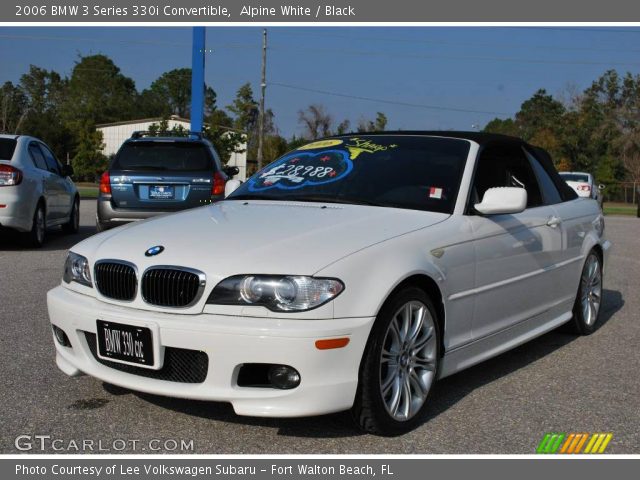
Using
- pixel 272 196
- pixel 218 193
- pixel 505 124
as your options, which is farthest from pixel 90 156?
pixel 505 124

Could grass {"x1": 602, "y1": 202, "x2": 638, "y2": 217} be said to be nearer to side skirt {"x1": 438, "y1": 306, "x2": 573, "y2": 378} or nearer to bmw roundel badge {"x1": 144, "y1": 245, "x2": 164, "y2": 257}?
side skirt {"x1": 438, "y1": 306, "x2": 573, "y2": 378}

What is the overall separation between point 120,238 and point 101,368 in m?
0.66

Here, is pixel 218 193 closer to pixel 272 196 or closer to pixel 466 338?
pixel 272 196

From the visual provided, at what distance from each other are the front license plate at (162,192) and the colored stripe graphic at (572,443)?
6.92 meters

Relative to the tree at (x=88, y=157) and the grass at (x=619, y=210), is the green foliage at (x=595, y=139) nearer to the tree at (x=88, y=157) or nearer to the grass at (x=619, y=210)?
the grass at (x=619, y=210)

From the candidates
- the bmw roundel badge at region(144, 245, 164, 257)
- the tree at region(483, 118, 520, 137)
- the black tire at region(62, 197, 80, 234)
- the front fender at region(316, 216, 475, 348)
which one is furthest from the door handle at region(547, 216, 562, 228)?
the tree at region(483, 118, 520, 137)

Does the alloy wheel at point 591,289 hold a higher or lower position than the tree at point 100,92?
higher

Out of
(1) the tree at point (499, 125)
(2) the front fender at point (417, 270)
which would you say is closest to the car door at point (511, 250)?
(2) the front fender at point (417, 270)

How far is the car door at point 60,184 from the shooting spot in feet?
38.1

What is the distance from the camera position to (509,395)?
4484 mm

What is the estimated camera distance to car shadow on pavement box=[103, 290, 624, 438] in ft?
12.3

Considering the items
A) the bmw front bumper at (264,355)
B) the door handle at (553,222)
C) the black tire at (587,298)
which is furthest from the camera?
the black tire at (587,298)

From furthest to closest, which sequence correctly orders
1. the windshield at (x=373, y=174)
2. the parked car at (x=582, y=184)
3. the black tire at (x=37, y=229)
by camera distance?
the parked car at (x=582, y=184)
the black tire at (x=37, y=229)
the windshield at (x=373, y=174)

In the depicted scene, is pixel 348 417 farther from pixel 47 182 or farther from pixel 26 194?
pixel 47 182
